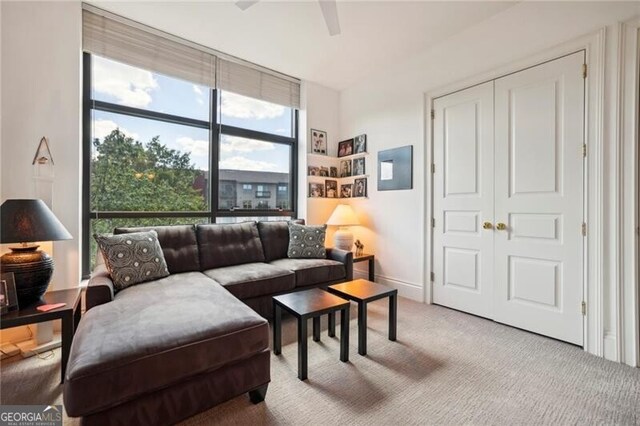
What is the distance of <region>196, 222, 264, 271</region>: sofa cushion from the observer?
2.75 m

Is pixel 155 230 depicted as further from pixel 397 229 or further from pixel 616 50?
pixel 616 50

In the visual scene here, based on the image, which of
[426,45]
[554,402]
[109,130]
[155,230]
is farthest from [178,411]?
[426,45]

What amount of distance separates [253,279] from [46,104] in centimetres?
221

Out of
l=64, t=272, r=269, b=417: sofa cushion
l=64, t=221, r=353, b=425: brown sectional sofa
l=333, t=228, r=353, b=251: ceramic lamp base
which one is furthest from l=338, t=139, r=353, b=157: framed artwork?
l=64, t=272, r=269, b=417: sofa cushion

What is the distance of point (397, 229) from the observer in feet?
11.2

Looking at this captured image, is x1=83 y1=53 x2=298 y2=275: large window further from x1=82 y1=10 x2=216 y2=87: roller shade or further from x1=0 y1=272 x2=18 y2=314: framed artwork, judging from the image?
x1=0 y1=272 x2=18 y2=314: framed artwork

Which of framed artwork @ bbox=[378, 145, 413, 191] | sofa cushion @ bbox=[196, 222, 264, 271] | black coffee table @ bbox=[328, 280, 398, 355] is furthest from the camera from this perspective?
framed artwork @ bbox=[378, 145, 413, 191]

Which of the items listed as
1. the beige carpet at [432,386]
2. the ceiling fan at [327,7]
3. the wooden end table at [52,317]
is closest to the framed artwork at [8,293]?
the wooden end table at [52,317]

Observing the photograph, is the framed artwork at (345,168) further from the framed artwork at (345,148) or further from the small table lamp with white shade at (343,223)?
the small table lamp with white shade at (343,223)

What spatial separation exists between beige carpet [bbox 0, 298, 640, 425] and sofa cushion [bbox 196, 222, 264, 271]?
3.56ft

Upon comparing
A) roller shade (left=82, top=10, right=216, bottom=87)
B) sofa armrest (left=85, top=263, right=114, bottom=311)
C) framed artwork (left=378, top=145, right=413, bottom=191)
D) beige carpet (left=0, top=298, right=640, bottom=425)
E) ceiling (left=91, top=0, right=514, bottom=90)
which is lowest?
beige carpet (left=0, top=298, right=640, bottom=425)

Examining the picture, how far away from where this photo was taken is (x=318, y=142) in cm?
400

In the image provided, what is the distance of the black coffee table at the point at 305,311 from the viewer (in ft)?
5.62

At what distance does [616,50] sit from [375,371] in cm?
274
